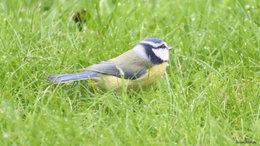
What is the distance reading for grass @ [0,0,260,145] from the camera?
11.3ft

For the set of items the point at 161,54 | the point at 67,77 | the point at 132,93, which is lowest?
the point at 132,93

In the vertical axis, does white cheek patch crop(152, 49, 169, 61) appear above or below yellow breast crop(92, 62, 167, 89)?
above

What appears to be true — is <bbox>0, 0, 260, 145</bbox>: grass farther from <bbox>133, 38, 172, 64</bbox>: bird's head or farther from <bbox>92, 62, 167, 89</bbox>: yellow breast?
<bbox>133, 38, 172, 64</bbox>: bird's head

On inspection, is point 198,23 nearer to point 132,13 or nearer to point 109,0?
point 132,13

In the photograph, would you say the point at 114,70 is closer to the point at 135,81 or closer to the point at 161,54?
the point at 135,81

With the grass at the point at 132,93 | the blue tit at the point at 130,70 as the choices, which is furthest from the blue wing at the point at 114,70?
the grass at the point at 132,93

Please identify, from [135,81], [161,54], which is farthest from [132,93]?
[161,54]

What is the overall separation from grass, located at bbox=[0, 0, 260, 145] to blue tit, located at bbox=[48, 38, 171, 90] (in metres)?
0.08

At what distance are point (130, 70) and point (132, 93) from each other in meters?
0.18

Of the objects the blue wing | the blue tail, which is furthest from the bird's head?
the blue tail

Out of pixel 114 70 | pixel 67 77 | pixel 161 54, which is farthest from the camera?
pixel 161 54

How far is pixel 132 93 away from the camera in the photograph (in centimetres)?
432

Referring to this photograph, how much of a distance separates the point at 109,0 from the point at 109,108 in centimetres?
231

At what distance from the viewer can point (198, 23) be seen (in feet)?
17.7
